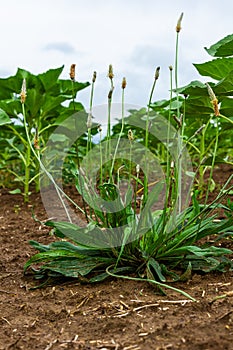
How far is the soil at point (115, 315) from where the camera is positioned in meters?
1.27

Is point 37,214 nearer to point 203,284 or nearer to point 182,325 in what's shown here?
point 203,284

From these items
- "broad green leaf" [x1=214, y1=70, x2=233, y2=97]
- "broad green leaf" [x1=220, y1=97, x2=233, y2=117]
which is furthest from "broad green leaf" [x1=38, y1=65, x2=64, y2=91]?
"broad green leaf" [x1=214, y1=70, x2=233, y2=97]

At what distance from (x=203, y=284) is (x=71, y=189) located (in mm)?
2624

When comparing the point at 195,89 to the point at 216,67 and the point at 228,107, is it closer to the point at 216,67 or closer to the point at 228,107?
the point at 216,67

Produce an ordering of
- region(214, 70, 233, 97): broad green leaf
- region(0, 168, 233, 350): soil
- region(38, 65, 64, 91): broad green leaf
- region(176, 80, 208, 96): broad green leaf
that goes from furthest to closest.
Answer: region(38, 65, 64, 91): broad green leaf, region(176, 80, 208, 96): broad green leaf, region(214, 70, 233, 97): broad green leaf, region(0, 168, 233, 350): soil

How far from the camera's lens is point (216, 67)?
1881 mm

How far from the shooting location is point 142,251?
180 cm

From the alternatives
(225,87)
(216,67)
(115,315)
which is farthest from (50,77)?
(115,315)

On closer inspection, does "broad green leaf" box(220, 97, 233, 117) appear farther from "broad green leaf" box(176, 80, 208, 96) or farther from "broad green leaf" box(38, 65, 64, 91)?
"broad green leaf" box(38, 65, 64, 91)

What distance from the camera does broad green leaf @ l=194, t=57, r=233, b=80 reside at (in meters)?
1.84

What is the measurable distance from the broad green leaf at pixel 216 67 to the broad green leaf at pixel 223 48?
0.17 feet

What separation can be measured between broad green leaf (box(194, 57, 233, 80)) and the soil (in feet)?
2.65

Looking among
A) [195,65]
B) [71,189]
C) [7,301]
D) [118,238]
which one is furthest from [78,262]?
[71,189]

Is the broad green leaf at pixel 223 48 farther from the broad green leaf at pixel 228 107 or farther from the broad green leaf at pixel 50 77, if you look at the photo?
the broad green leaf at pixel 50 77
